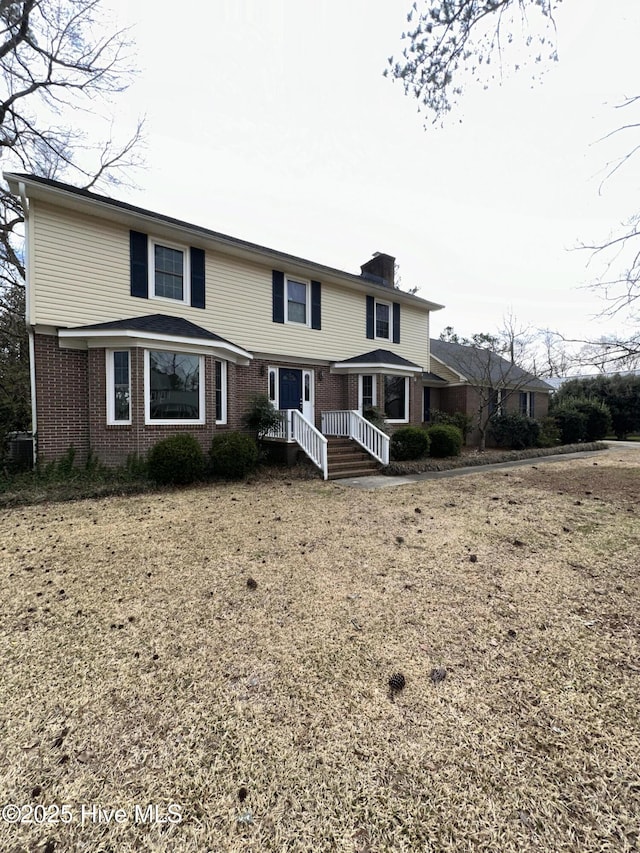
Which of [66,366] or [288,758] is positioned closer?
[288,758]

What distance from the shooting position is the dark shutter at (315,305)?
1343 cm

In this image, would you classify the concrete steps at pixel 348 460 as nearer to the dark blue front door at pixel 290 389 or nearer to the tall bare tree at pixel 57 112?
the dark blue front door at pixel 290 389

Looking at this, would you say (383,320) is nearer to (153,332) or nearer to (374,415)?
(374,415)

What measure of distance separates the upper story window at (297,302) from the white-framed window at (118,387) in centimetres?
552

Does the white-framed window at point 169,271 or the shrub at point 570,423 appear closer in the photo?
the white-framed window at point 169,271

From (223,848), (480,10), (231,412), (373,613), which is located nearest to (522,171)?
(480,10)

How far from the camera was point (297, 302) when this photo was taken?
13172mm

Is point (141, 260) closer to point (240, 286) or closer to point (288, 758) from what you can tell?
point (240, 286)

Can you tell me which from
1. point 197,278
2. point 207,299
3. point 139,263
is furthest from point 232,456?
point 139,263

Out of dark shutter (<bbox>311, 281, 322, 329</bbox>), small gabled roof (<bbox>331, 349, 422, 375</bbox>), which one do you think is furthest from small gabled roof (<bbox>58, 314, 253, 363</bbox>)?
small gabled roof (<bbox>331, 349, 422, 375</bbox>)

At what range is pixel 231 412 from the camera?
36.5 feet

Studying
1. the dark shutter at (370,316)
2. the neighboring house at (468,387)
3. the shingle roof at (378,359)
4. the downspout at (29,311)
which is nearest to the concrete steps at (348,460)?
the shingle roof at (378,359)

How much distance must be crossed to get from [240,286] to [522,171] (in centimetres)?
806

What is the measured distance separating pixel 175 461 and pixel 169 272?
5.56 meters
